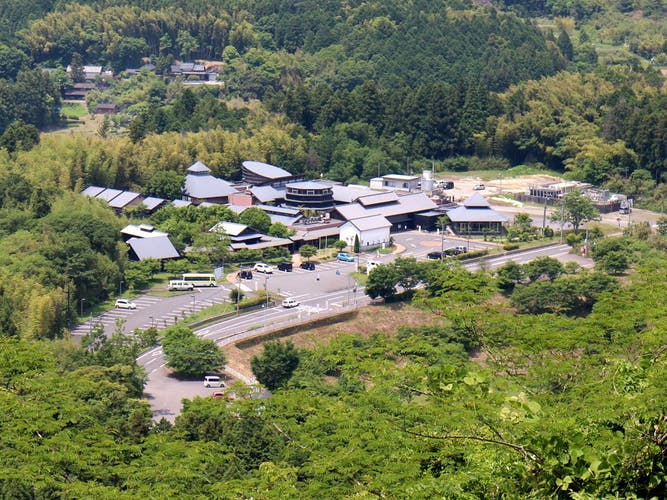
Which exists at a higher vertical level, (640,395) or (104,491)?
(640,395)

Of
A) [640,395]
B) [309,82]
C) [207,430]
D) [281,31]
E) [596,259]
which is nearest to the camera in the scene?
[640,395]

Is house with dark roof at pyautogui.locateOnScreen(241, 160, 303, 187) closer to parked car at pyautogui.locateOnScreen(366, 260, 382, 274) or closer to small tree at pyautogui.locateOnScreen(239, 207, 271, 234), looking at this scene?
small tree at pyautogui.locateOnScreen(239, 207, 271, 234)

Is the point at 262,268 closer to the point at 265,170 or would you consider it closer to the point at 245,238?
the point at 245,238

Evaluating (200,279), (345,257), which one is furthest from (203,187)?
(200,279)

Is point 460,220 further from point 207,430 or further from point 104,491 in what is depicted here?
point 104,491

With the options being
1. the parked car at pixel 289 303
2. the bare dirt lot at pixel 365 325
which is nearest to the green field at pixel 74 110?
the parked car at pixel 289 303

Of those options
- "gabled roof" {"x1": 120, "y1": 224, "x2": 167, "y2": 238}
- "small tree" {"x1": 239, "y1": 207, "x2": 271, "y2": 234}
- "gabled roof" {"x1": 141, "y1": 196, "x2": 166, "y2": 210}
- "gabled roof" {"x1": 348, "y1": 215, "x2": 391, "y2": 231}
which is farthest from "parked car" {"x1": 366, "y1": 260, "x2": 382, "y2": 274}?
"gabled roof" {"x1": 141, "y1": 196, "x2": 166, "y2": 210}

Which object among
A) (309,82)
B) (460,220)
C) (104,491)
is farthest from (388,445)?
(309,82)
